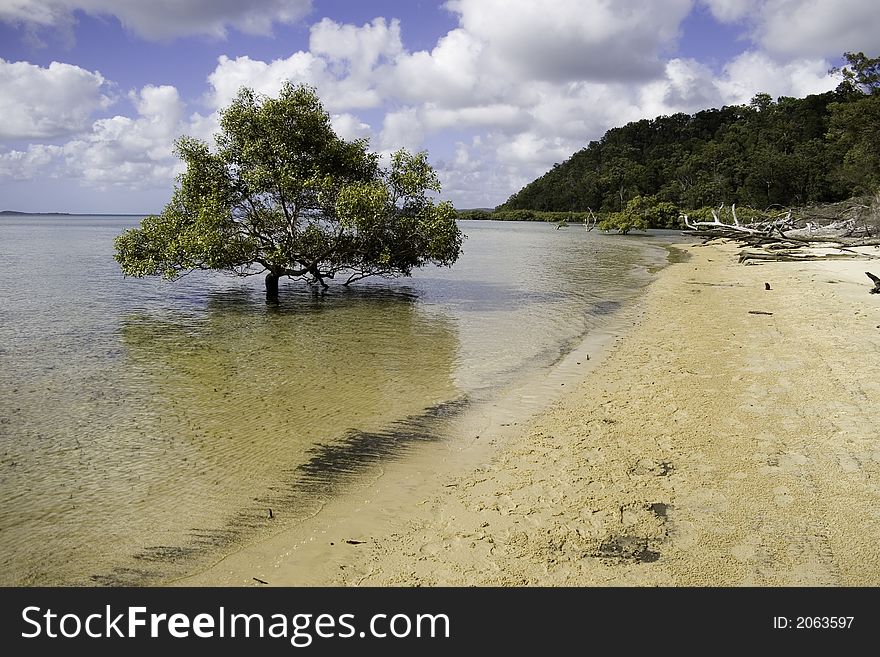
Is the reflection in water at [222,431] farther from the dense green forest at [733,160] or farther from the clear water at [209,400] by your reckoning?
the dense green forest at [733,160]

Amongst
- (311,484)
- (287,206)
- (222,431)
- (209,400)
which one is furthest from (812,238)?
(311,484)

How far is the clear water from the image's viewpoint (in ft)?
21.2

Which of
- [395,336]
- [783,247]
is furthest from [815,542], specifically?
[783,247]

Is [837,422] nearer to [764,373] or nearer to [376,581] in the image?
[764,373]

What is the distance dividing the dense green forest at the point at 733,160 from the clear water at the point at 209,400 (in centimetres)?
3555

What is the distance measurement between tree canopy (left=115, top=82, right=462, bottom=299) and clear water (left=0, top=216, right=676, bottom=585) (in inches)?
84.5

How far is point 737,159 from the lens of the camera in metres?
117

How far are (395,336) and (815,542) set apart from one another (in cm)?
1300

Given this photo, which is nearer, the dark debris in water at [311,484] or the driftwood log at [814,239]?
the dark debris in water at [311,484]

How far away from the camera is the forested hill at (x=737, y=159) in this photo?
45.7 metres

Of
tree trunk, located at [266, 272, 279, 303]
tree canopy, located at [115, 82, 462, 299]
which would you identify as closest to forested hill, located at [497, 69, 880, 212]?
tree canopy, located at [115, 82, 462, 299]

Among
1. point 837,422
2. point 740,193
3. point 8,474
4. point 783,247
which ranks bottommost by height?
point 8,474

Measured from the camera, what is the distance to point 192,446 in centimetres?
879

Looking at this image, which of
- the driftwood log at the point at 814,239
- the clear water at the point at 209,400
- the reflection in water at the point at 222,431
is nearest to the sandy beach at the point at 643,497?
the reflection in water at the point at 222,431
